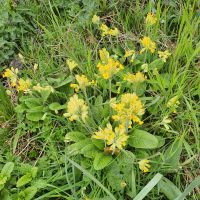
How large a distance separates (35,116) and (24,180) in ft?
1.20

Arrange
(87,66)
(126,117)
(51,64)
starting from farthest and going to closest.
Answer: (51,64), (87,66), (126,117)

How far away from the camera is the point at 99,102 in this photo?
82.4 inches

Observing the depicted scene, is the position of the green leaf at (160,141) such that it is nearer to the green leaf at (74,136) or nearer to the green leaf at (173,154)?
the green leaf at (173,154)

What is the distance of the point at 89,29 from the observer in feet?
8.20

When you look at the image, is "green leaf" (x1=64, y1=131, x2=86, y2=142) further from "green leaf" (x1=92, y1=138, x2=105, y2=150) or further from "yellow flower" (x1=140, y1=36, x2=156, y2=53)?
"yellow flower" (x1=140, y1=36, x2=156, y2=53)

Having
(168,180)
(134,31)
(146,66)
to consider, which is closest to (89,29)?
(134,31)

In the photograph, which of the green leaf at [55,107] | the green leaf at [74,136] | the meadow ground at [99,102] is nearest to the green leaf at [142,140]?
the meadow ground at [99,102]

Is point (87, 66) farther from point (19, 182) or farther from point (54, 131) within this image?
point (19, 182)

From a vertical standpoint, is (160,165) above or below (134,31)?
below

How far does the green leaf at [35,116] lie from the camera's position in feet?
7.00

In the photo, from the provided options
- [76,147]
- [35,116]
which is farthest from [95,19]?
[76,147]

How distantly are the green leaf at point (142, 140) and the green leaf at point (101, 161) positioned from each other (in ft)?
0.45

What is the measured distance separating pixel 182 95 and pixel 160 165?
39 cm

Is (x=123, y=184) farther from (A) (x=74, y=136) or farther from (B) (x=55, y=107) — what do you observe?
(B) (x=55, y=107)
